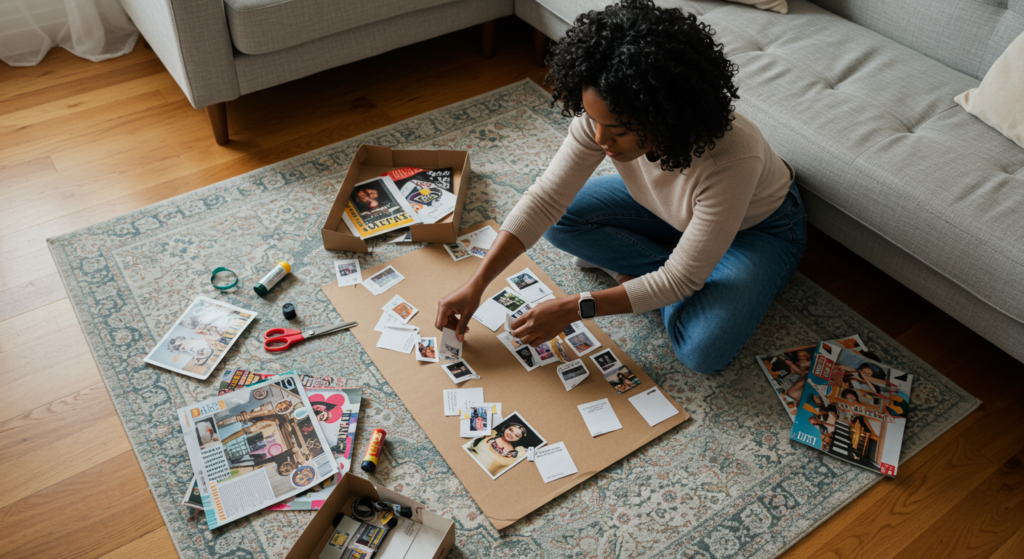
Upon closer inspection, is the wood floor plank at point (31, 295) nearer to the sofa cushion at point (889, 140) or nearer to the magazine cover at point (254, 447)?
the magazine cover at point (254, 447)

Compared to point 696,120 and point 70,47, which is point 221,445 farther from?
point 70,47

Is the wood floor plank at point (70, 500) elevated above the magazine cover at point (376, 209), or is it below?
below

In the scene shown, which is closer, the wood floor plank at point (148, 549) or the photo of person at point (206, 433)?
the wood floor plank at point (148, 549)

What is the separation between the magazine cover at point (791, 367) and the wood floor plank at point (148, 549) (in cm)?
148

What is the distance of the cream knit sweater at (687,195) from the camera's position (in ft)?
5.00

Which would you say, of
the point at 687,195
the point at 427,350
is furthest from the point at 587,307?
the point at 427,350

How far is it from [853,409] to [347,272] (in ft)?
4.69

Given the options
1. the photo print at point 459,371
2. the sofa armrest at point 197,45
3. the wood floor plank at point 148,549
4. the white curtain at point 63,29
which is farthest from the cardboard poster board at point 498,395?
the white curtain at point 63,29

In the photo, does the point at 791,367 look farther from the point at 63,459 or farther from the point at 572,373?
the point at 63,459

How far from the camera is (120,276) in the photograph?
203 centimetres

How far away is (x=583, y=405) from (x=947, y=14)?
1.63 metres

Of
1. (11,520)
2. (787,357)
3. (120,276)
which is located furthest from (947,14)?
(11,520)

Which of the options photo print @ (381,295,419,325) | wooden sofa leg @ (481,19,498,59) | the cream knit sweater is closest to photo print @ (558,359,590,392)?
the cream knit sweater

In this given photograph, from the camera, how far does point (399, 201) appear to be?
2.27 meters
